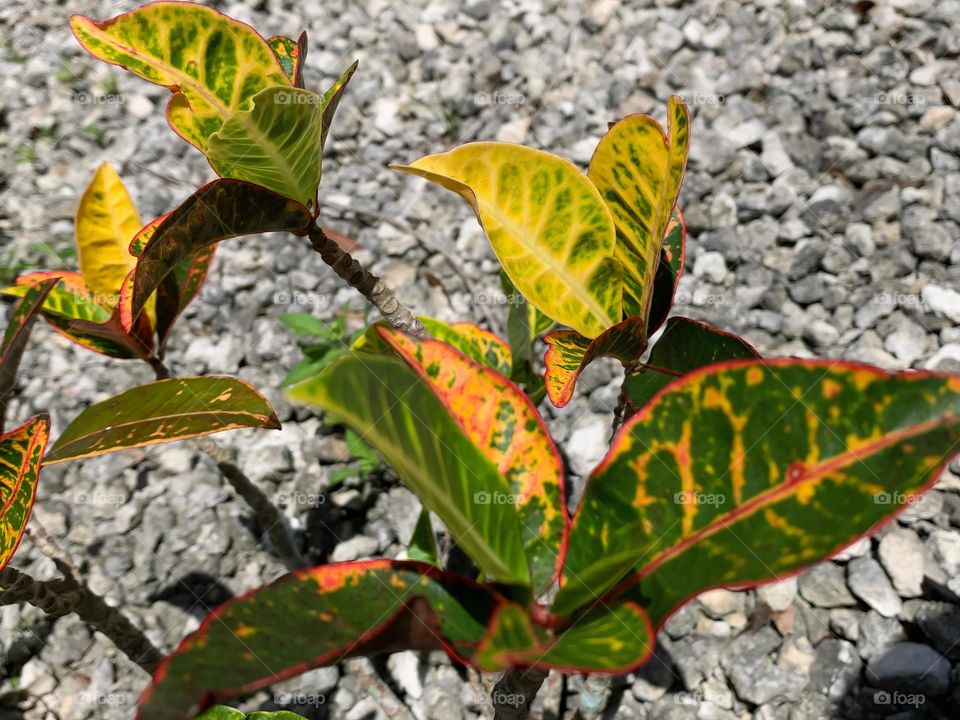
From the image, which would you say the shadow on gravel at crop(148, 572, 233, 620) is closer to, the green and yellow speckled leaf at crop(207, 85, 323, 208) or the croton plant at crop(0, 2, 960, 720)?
the croton plant at crop(0, 2, 960, 720)

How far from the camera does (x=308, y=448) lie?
5.28 ft

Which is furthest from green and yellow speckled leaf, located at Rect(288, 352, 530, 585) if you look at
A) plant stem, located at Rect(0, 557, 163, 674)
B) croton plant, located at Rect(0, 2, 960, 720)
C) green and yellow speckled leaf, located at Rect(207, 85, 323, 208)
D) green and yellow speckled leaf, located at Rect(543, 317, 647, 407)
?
plant stem, located at Rect(0, 557, 163, 674)

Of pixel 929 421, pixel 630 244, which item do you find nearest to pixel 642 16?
pixel 630 244

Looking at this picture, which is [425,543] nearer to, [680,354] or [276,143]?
[680,354]

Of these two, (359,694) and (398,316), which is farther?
(359,694)

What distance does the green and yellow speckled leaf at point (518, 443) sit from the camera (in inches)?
25.6

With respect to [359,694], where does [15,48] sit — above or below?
above

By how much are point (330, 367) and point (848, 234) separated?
154 centimetres

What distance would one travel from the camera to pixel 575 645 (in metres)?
0.54

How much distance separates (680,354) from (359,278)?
397mm

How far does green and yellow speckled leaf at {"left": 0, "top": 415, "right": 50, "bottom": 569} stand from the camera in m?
0.73

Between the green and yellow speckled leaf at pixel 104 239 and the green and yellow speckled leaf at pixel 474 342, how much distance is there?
452mm

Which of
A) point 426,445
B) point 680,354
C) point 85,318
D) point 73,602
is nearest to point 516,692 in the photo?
point 426,445

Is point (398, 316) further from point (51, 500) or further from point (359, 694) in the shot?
point (51, 500)
